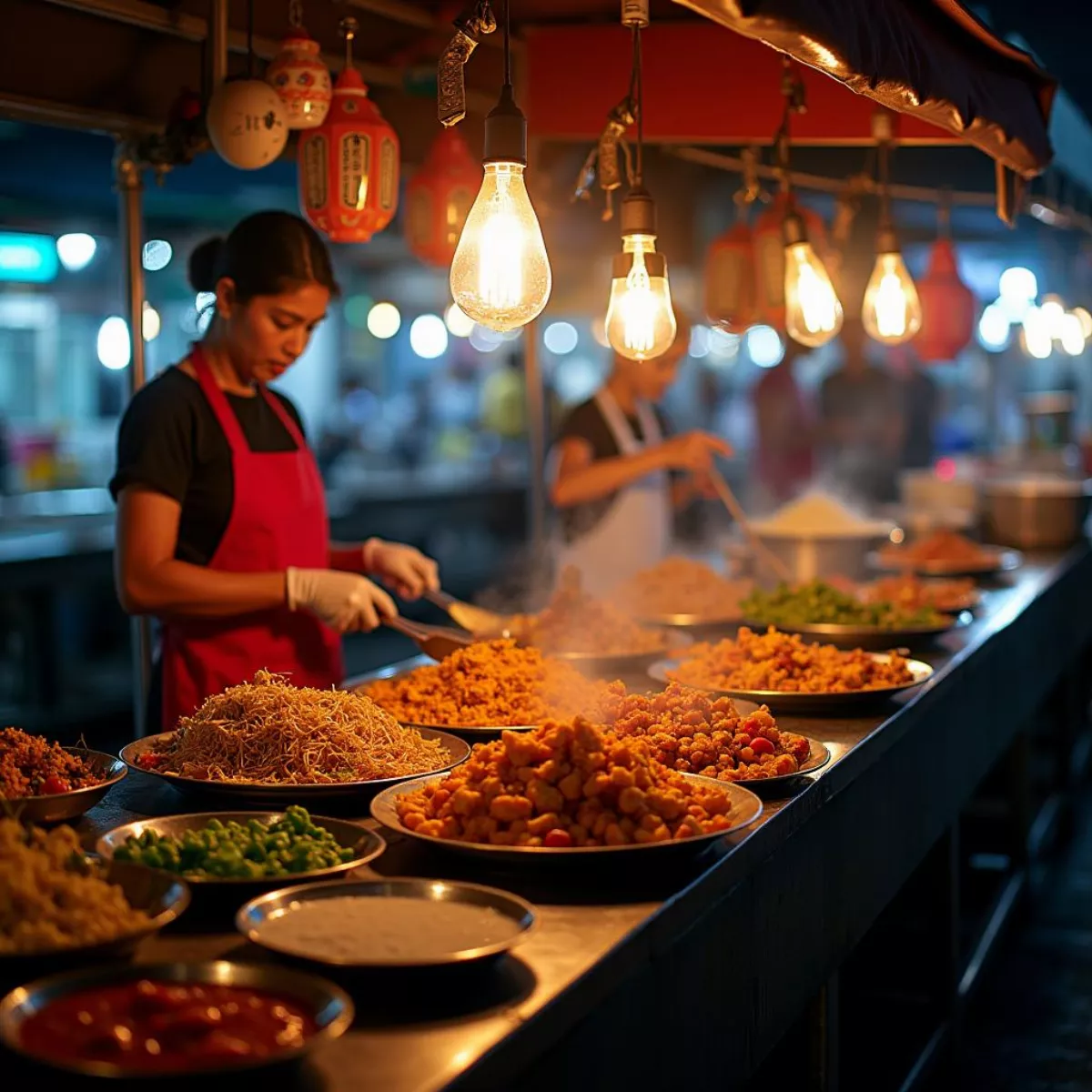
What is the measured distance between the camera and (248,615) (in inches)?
136

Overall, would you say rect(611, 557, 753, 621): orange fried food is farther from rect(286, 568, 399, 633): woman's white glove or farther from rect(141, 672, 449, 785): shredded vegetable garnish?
rect(141, 672, 449, 785): shredded vegetable garnish

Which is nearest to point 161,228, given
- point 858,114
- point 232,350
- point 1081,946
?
point 858,114

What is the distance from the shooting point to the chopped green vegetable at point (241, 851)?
1.93 m

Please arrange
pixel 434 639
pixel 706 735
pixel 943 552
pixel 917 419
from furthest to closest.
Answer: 1. pixel 917 419
2. pixel 943 552
3. pixel 434 639
4. pixel 706 735

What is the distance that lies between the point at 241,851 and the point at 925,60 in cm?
233

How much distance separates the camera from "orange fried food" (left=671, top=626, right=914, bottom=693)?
3.21 metres

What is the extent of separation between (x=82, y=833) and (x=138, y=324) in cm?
210

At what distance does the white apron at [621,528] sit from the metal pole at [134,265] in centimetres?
197

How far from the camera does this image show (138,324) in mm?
3982

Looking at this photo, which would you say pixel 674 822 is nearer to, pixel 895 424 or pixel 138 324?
pixel 138 324

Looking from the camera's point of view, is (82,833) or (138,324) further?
(138,324)

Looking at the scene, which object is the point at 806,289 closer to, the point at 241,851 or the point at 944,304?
the point at 944,304

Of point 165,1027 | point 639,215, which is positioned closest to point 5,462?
point 639,215

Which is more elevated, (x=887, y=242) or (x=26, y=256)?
(x=26, y=256)
